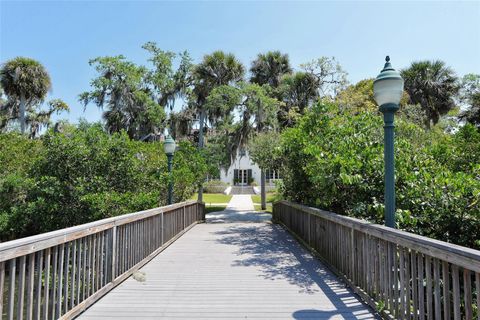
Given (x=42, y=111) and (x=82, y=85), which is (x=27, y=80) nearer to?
(x=82, y=85)

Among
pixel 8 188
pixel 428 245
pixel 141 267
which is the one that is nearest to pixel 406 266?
pixel 428 245

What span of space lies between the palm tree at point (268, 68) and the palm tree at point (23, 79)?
43.8 ft

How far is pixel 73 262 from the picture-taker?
9.98 feet

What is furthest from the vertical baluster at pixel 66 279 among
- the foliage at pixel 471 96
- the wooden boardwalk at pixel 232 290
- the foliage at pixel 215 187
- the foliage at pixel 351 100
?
the foliage at pixel 215 187

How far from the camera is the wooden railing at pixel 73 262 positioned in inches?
90.0

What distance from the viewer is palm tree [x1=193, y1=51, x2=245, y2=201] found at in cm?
1869

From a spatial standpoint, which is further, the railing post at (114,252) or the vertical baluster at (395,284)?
the railing post at (114,252)

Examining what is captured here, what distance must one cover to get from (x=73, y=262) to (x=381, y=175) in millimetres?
4270

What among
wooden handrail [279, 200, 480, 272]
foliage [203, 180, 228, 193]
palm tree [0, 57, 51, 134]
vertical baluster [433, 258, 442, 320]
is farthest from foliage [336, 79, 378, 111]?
foliage [203, 180, 228, 193]

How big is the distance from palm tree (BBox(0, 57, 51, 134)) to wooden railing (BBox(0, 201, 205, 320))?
1863cm

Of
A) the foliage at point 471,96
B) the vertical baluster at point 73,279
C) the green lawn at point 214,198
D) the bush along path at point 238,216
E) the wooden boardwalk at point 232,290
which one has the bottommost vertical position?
the bush along path at point 238,216

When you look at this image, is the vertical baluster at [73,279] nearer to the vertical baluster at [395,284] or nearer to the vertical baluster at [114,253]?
the vertical baluster at [114,253]

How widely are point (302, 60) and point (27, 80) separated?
54.5ft

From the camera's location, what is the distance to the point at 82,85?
68.8ft
